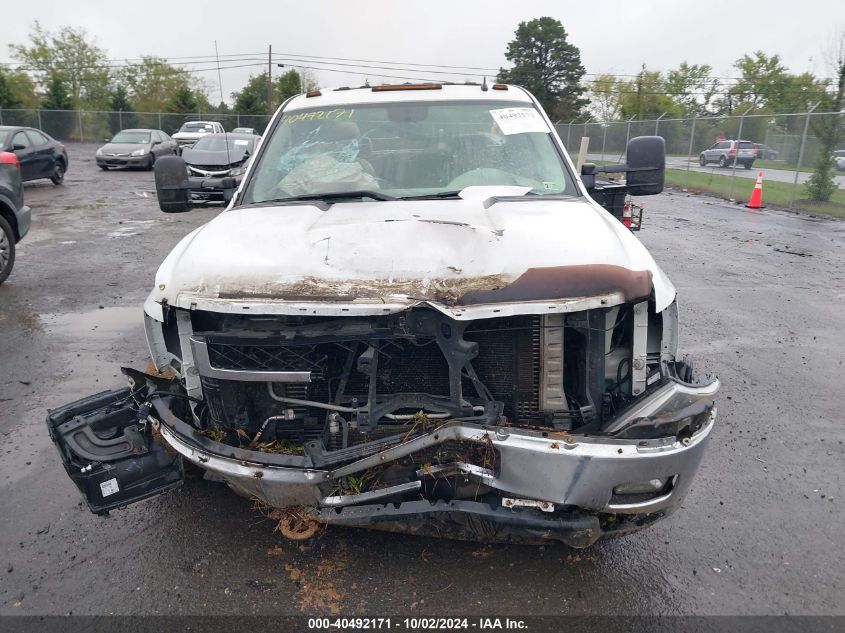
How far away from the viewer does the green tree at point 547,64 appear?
60.8 meters

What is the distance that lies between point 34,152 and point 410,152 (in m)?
16.7

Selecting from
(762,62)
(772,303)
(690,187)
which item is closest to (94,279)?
(772,303)

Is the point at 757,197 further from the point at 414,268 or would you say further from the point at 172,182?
the point at 414,268

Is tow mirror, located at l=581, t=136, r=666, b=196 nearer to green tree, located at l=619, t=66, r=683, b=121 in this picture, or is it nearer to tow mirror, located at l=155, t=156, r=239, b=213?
tow mirror, located at l=155, t=156, r=239, b=213

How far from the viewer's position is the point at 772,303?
24.4 feet

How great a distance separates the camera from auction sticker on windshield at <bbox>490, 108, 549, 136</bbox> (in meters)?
4.13

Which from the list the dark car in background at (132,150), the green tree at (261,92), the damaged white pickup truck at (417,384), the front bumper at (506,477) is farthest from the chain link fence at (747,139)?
the green tree at (261,92)

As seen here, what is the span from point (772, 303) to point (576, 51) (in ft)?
199

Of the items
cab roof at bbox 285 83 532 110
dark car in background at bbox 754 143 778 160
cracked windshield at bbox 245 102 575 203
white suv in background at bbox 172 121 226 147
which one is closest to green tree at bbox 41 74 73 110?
white suv in background at bbox 172 121 226 147

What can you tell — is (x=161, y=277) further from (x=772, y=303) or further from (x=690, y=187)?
(x=690, y=187)

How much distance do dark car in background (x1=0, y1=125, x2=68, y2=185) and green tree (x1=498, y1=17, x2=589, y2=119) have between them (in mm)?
48266

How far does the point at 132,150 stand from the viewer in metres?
23.5

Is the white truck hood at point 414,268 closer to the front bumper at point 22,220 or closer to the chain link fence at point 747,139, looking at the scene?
the front bumper at point 22,220

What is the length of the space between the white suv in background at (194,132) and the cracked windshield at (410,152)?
2587 cm
